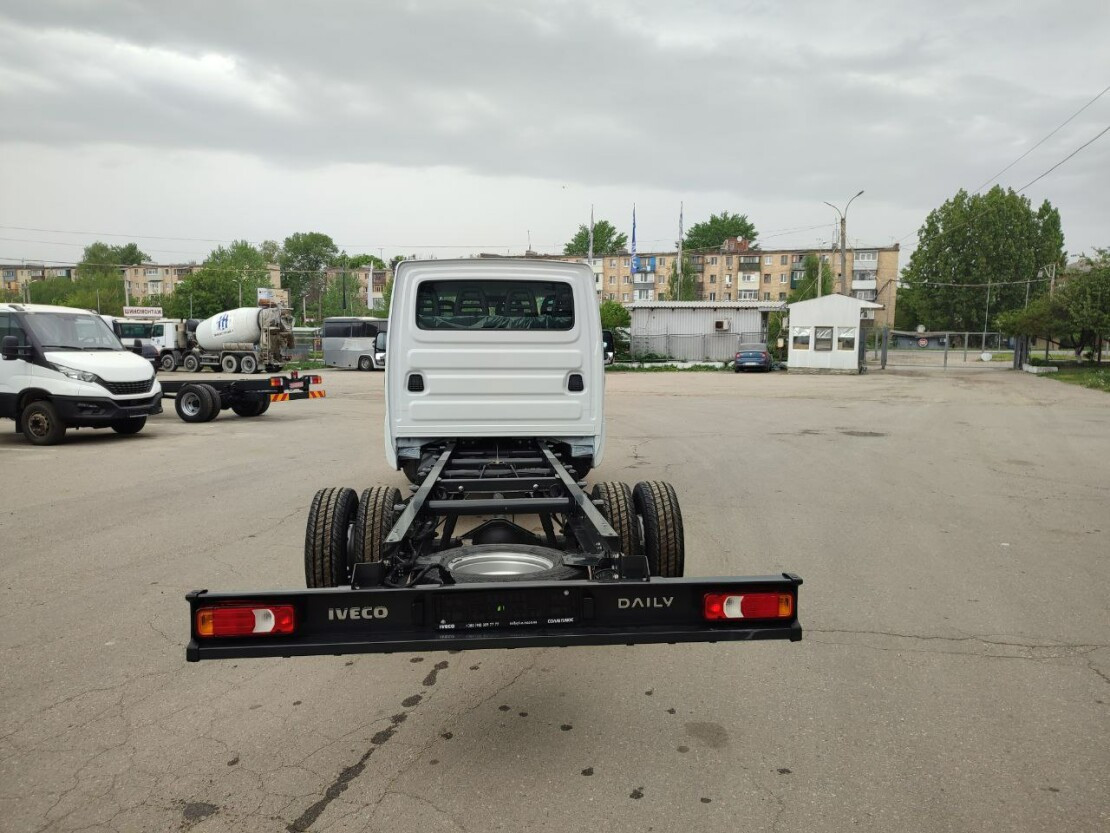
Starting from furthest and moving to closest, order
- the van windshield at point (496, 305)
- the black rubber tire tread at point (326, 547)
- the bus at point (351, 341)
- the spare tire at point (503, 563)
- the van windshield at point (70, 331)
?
the bus at point (351, 341)
the van windshield at point (70, 331)
the van windshield at point (496, 305)
the black rubber tire tread at point (326, 547)
the spare tire at point (503, 563)

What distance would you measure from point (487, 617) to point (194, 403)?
14.7 metres

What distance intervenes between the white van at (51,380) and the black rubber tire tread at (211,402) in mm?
2719

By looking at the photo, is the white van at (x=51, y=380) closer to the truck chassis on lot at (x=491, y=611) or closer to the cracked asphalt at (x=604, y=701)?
the cracked asphalt at (x=604, y=701)

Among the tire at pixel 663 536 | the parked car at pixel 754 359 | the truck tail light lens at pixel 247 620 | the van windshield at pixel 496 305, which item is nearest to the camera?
the truck tail light lens at pixel 247 620

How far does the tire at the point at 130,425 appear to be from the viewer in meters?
13.5

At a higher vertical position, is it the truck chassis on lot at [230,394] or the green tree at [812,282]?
the green tree at [812,282]

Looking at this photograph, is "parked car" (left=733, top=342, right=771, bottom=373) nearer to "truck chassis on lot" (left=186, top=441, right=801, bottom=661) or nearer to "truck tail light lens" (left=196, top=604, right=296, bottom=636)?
"truck chassis on lot" (left=186, top=441, right=801, bottom=661)

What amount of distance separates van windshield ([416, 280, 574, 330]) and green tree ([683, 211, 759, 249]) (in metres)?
112

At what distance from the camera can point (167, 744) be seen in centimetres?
331

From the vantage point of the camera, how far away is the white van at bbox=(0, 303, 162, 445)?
12.2 meters

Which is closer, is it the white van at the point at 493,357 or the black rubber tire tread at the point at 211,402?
the white van at the point at 493,357

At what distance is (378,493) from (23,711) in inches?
76.4

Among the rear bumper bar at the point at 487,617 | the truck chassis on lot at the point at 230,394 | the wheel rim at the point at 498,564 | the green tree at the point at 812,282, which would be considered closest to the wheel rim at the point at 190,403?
the truck chassis on lot at the point at 230,394

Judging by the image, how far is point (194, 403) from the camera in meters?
15.6
